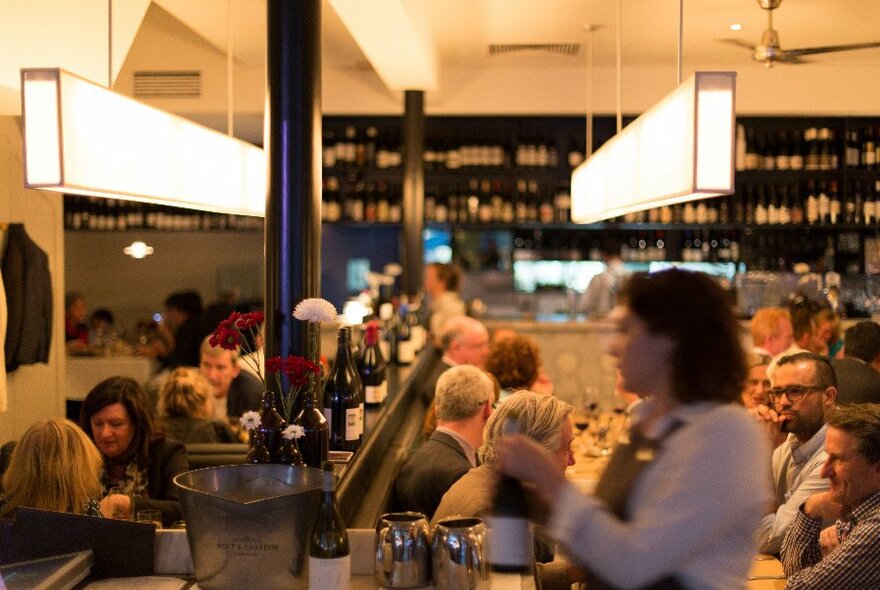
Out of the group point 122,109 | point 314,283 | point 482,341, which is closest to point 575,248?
point 482,341

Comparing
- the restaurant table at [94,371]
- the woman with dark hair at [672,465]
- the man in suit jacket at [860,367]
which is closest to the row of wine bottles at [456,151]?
the restaurant table at [94,371]

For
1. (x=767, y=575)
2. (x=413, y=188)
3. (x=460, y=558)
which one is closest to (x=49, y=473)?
(x=460, y=558)

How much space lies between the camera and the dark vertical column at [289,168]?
294cm

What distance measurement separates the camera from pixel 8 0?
4.41m

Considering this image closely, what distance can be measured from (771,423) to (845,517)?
84 centimetres

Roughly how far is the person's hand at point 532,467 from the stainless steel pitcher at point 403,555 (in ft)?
1.82

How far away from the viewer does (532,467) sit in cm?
156

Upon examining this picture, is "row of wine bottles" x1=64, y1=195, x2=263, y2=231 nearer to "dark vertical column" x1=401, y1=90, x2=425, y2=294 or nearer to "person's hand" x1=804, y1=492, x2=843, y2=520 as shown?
"dark vertical column" x1=401, y1=90, x2=425, y2=294

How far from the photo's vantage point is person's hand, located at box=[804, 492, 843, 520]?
2.86m

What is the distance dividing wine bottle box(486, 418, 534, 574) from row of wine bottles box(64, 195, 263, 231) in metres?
8.19

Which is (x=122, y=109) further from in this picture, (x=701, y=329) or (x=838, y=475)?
(x=838, y=475)

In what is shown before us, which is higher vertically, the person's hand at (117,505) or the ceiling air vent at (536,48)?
the ceiling air vent at (536,48)

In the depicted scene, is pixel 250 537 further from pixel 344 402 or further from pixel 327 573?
pixel 344 402

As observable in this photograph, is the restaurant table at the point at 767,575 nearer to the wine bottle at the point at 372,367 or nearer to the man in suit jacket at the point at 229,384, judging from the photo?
the wine bottle at the point at 372,367
